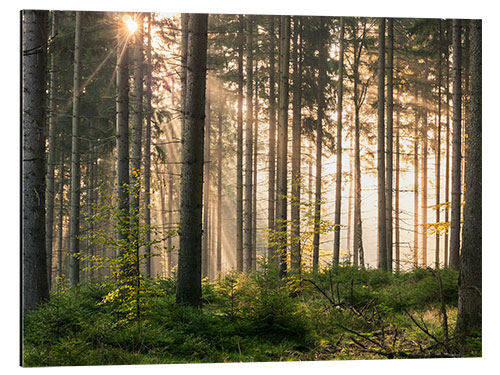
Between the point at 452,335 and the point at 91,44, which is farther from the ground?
the point at 91,44

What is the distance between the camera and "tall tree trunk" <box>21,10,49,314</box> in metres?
5.93

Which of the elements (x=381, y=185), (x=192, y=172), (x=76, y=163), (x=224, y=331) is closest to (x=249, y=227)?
Answer: (x=381, y=185)

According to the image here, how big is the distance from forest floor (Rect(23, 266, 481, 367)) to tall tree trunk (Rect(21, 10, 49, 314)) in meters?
0.49

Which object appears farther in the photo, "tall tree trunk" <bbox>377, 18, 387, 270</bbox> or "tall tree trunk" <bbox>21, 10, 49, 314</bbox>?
"tall tree trunk" <bbox>377, 18, 387, 270</bbox>

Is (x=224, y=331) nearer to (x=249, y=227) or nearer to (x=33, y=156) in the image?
(x=33, y=156)

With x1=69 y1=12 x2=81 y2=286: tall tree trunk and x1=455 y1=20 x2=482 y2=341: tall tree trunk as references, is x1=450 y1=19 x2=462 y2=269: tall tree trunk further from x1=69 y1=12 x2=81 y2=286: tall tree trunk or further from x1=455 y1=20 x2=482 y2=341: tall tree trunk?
x1=69 y1=12 x2=81 y2=286: tall tree trunk

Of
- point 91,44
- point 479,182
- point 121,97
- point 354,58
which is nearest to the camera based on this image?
point 479,182

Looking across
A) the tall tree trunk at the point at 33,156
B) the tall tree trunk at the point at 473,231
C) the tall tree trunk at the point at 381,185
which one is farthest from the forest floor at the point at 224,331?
the tall tree trunk at the point at 381,185

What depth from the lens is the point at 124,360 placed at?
5.29 m

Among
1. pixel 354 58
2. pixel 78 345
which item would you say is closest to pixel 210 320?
pixel 78 345

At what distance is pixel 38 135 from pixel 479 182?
5965mm

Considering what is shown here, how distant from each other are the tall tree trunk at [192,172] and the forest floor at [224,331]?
0.37 meters

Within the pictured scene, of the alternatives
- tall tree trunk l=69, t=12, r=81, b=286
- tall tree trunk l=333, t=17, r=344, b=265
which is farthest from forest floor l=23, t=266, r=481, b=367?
tall tree trunk l=333, t=17, r=344, b=265
